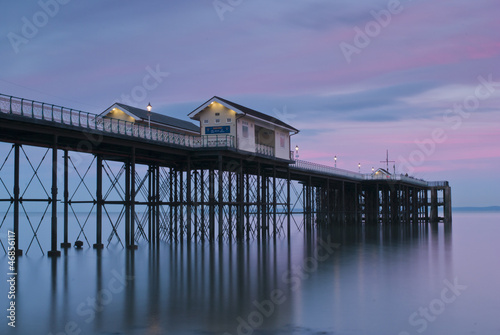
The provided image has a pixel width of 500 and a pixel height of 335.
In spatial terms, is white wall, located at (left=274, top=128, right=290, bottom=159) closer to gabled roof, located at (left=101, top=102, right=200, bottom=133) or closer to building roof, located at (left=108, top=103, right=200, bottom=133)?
building roof, located at (left=108, top=103, right=200, bottom=133)

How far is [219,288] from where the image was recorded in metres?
24.0

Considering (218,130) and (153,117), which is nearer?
(218,130)

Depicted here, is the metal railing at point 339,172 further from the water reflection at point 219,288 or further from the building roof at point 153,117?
the water reflection at point 219,288

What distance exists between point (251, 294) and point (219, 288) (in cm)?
189

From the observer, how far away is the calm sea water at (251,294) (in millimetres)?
17531

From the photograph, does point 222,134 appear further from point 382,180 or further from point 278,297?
point 382,180

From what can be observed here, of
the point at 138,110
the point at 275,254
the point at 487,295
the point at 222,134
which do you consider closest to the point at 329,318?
the point at 487,295

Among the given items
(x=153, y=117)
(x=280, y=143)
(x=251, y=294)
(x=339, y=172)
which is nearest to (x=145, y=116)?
(x=153, y=117)

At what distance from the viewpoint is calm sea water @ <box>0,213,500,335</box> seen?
1753cm

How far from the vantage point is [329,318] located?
61.2 feet

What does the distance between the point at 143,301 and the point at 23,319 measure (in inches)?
168

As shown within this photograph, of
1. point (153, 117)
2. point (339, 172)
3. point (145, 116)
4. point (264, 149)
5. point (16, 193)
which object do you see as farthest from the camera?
point (339, 172)

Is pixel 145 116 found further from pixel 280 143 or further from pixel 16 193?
pixel 16 193

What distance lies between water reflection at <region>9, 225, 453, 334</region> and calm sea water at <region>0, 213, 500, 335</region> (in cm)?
4
